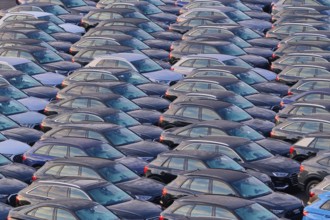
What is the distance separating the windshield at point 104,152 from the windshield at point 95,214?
4731mm

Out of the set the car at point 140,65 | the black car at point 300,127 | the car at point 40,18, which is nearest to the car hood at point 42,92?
the car at point 140,65

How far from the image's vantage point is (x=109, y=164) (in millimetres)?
24859

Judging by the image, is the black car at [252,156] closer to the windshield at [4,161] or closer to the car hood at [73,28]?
the windshield at [4,161]

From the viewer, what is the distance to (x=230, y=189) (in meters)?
23.5

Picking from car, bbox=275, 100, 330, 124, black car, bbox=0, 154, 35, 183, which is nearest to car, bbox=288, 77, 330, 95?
car, bbox=275, 100, 330, 124

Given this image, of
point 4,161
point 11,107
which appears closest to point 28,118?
point 11,107

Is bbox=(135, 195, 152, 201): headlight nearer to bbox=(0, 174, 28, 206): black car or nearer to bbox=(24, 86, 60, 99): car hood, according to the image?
bbox=(0, 174, 28, 206): black car

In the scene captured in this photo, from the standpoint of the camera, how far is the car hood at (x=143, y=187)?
2409 centimetres

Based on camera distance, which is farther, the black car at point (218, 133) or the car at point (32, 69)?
the car at point (32, 69)

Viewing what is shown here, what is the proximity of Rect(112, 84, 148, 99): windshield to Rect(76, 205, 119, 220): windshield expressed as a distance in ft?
36.7

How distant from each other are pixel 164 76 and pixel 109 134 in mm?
7943

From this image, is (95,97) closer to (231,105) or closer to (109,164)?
(231,105)

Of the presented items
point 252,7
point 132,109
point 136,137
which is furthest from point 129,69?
A: point 252,7

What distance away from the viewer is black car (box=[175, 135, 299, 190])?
26031mm
